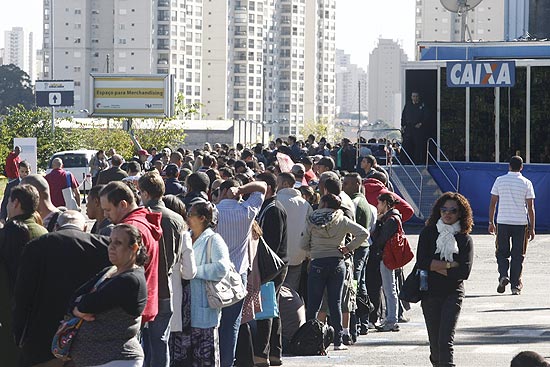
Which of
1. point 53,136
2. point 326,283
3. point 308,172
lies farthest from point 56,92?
point 326,283

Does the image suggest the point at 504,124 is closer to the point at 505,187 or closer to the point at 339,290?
the point at 505,187

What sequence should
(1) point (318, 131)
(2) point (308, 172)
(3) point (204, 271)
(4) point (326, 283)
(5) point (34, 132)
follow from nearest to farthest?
(3) point (204, 271) → (4) point (326, 283) → (2) point (308, 172) → (5) point (34, 132) → (1) point (318, 131)

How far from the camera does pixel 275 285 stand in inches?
513

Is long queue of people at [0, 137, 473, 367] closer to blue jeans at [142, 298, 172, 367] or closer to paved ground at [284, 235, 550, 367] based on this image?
blue jeans at [142, 298, 172, 367]

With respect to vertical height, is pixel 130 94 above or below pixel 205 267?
above

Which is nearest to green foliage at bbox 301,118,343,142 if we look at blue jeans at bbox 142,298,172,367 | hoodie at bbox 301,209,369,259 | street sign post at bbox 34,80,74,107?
street sign post at bbox 34,80,74,107

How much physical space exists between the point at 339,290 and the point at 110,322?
5.67 meters

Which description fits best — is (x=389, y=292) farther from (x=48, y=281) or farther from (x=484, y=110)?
(x=484, y=110)

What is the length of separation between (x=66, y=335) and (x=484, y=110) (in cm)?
2566

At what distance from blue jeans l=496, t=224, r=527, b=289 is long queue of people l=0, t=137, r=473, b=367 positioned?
120 inches

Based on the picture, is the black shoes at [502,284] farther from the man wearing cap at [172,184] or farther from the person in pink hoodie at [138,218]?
the person in pink hoodie at [138,218]

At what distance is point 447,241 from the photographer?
11141mm

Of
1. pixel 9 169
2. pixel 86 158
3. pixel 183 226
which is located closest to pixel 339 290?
pixel 183 226

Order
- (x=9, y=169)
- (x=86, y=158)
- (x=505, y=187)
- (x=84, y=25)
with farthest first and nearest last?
1. (x=84, y=25)
2. (x=86, y=158)
3. (x=9, y=169)
4. (x=505, y=187)
